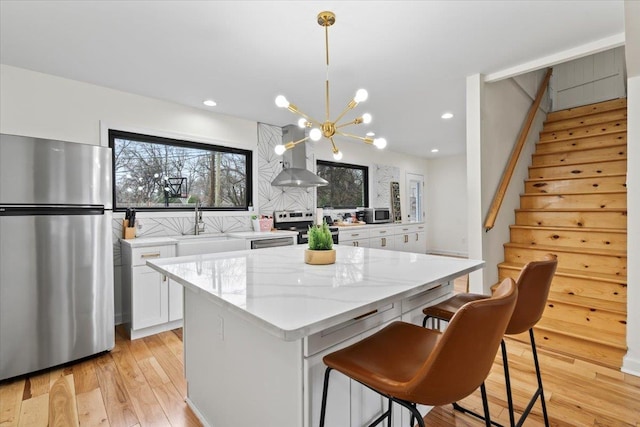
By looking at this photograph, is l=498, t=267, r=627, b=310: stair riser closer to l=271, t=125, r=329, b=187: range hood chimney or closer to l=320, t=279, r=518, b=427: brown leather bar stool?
l=320, t=279, r=518, b=427: brown leather bar stool

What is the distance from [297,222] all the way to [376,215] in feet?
6.09

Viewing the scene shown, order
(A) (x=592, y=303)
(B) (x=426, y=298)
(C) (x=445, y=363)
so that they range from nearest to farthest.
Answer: (C) (x=445, y=363) → (B) (x=426, y=298) → (A) (x=592, y=303)

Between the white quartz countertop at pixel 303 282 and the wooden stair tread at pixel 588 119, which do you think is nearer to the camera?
the white quartz countertop at pixel 303 282

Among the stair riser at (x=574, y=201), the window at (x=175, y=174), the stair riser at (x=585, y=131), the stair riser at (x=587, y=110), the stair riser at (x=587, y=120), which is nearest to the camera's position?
the stair riser at (x=574, y=201)

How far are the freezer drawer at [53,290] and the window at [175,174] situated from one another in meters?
0.94

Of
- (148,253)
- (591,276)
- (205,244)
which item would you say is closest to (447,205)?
(591,276)

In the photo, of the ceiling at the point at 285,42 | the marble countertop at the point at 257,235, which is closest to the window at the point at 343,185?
the marble countertop at the point at 257,235

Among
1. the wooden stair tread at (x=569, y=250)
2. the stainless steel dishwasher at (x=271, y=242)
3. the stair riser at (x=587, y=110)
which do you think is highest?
the stair riser at (x=587, y=110)

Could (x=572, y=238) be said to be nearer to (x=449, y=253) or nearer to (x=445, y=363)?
(x=445, y=363)

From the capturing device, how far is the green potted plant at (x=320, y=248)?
5.75 ft

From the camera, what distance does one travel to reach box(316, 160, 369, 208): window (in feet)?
18.1

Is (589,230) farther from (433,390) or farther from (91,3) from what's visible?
(91,3)

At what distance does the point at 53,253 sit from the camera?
7.48 ft

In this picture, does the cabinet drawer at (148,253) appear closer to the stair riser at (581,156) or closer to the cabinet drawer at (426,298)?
the cabinet drawer at (426,298)
